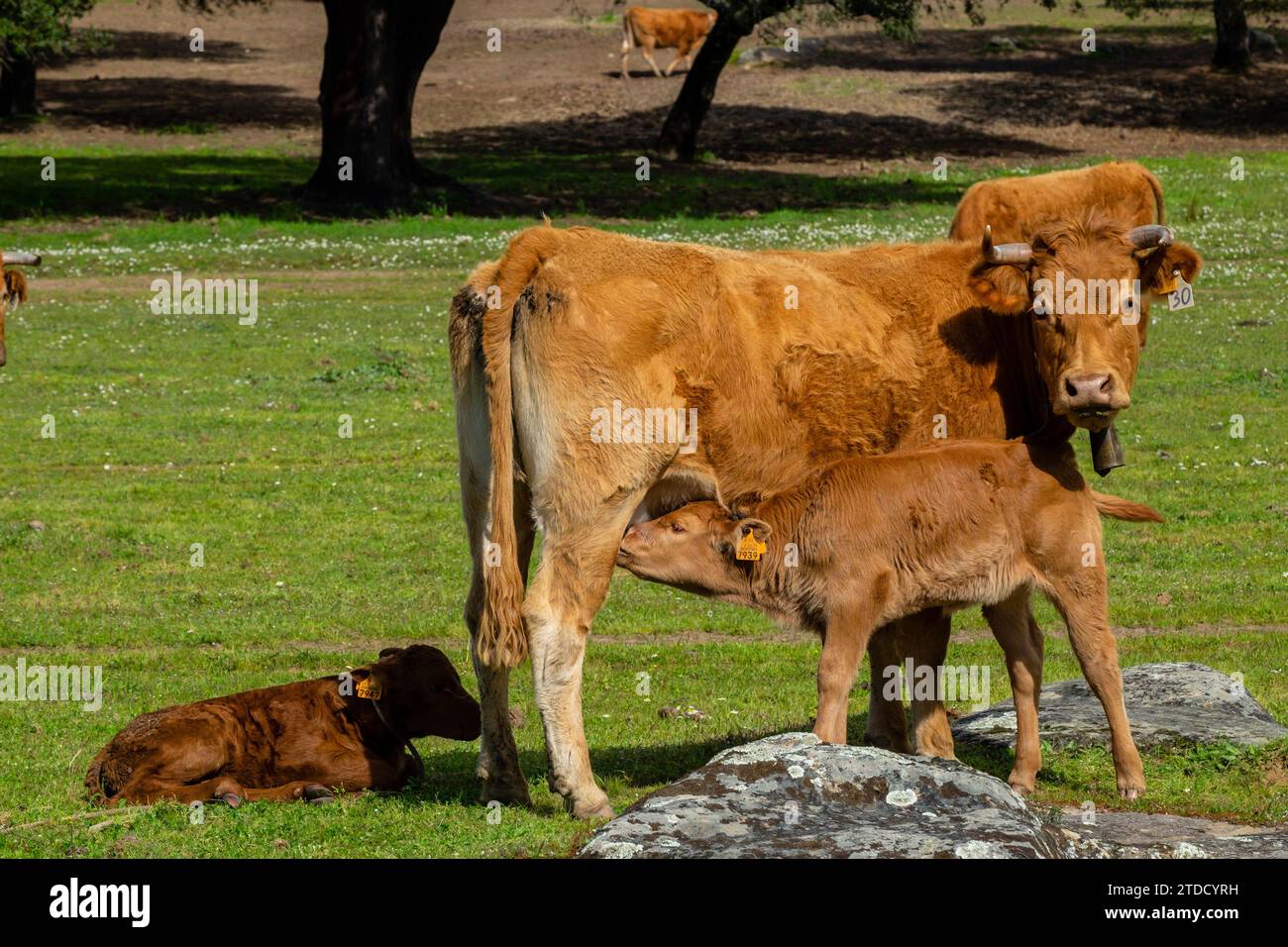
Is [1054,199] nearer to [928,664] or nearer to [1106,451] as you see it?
[1106,451]

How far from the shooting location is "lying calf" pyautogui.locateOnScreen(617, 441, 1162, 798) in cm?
985

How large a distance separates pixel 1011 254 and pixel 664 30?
158 feet

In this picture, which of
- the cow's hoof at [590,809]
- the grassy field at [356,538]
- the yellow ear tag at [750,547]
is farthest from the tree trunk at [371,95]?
the cow's hoof at [590,809]

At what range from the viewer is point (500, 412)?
9617 millimetres

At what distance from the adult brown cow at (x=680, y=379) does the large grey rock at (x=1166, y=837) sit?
234cm

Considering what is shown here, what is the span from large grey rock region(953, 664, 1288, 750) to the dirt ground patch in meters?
33.1

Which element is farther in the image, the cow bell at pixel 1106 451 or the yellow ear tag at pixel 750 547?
the cow bell at pixel 1106 451

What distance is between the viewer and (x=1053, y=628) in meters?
14.9

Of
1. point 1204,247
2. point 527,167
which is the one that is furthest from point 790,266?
point 527,167

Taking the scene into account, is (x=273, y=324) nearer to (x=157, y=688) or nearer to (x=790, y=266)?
(x=157, y=688)

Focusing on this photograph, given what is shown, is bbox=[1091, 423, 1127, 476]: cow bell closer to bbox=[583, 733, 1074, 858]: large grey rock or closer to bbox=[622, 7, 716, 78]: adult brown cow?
bbox=[583, 733, 1074, 858]: large grey rock

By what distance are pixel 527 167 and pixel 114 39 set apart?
102ft

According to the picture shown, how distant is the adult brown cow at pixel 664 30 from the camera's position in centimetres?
5588

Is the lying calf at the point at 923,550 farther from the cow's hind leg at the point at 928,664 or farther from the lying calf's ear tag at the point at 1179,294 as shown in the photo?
the lying calf's ear tag at the point at 1179,294
